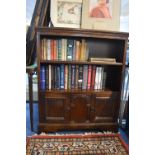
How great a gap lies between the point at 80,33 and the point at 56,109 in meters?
0.89

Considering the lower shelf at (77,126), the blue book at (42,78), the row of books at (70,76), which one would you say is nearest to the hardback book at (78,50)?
the row of books at (70,76)

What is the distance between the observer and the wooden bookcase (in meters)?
1.78

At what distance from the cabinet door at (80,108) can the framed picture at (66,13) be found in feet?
2.72

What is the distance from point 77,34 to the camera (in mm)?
1717

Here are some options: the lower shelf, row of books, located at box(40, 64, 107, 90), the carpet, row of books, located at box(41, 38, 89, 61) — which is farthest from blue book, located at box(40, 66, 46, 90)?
the carpet

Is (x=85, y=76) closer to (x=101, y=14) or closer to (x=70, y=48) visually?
(x=70, y=48)

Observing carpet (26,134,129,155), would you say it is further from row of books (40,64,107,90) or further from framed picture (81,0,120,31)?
framed picture (81,0,120,31)

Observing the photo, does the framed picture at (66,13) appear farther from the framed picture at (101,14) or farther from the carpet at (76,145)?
the carpet at (76,145)

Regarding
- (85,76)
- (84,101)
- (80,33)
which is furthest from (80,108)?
(80,33)

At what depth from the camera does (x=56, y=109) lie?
1.87m

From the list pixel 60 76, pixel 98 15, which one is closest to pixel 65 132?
pixel 60 76
